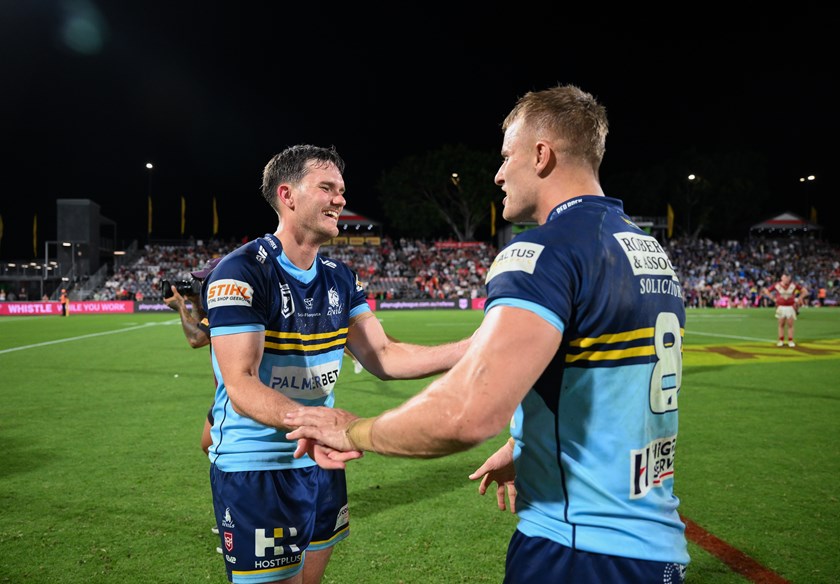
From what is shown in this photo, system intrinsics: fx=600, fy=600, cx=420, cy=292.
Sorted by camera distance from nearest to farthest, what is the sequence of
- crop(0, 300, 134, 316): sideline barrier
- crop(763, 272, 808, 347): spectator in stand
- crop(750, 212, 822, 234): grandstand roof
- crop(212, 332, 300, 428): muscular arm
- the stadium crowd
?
crop(212, 332, 300, 428): muscular arm, crop(763, 272, 808, 347): spectator in stand, crop(0, 300, 134, 316): sideline barrier, the stadium crowd, crop(750, 212, 822, 234): grandstand roof

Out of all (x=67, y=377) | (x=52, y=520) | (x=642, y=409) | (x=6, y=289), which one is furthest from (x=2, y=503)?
(x=6, y=289)

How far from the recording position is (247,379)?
261 cm

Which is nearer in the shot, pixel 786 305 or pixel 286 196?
pixel 286 196

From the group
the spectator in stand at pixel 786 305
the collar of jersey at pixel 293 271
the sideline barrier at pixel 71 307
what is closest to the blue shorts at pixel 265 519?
the collar of jersey at pixel 293 271

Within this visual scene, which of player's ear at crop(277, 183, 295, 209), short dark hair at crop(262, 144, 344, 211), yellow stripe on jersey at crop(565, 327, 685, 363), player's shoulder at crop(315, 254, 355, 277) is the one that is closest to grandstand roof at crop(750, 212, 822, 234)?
player's shoulder at crop(315, 254, 355, 277)

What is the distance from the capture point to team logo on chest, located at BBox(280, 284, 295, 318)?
303 cm

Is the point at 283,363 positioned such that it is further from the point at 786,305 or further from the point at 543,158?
the point at 786,305

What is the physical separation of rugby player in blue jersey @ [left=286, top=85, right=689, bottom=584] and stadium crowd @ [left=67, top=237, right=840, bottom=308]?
46.0 metres

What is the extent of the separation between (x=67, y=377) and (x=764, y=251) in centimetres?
6717

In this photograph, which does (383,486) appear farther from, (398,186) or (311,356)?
(398,186)

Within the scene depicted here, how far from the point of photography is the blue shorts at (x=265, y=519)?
278cm

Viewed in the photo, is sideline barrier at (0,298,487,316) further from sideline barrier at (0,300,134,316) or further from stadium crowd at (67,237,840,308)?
stadium crowd at (67,237,840,308)

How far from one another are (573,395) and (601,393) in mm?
82

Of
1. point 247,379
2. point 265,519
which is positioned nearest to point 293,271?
point 247,379
